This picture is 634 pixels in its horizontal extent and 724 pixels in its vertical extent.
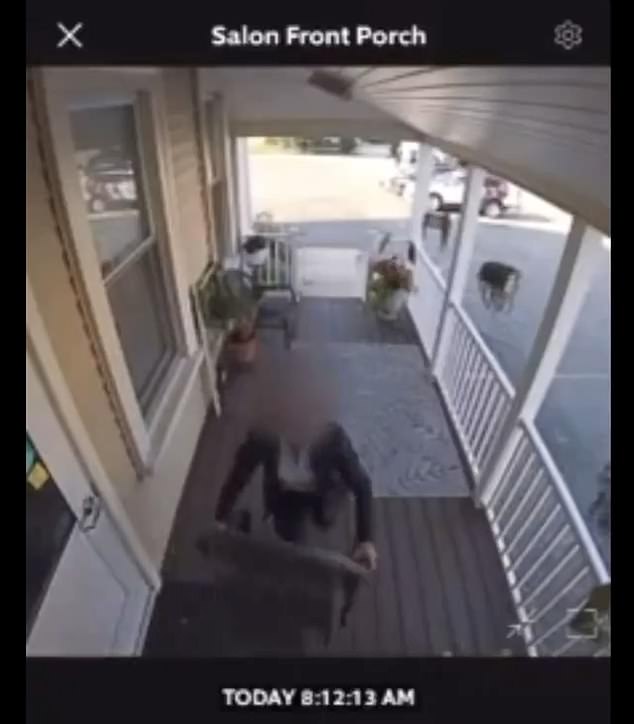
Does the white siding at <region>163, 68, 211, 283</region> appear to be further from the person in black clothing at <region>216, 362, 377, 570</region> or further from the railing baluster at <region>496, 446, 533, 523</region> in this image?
the railing baluster at <region>496, 446, 533, 523</region>

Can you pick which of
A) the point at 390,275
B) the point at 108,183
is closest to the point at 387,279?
the point at 390,275

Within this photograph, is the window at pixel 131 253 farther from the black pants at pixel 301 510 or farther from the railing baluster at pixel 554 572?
the railing baluster at pixel 554 572

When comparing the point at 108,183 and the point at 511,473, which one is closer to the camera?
the point at 108,183

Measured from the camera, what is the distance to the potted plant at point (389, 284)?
717mm

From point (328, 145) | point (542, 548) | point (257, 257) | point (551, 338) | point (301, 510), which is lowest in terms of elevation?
point (542, 548)

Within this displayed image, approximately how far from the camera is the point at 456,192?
0.71 meters

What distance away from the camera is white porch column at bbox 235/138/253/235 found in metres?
0.64

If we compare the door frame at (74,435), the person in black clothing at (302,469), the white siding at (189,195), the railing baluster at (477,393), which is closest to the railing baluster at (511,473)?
the railing baluster at (477,393)

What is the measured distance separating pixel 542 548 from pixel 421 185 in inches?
18.1
